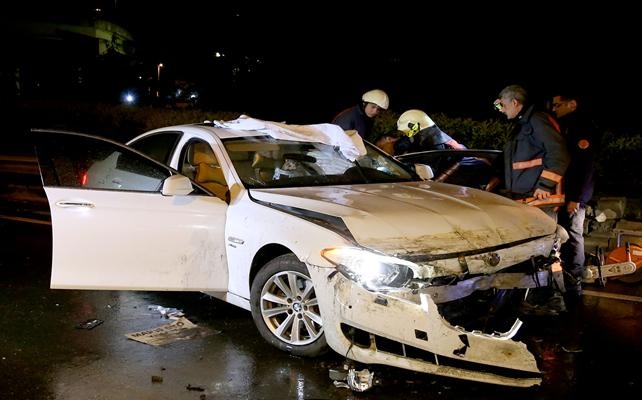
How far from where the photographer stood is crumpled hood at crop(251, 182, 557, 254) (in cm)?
433

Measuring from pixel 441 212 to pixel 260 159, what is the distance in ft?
5.48

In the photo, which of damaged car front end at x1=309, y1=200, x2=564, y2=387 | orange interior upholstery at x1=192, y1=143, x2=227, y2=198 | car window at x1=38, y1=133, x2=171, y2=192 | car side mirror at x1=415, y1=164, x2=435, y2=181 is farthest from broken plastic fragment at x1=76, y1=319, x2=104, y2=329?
car side mirror at x1=415, y1=164, x2=435, y2=181

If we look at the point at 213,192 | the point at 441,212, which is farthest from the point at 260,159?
the point at 441,212

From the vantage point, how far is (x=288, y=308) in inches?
189

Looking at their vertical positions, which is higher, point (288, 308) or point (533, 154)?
point (533, 154)

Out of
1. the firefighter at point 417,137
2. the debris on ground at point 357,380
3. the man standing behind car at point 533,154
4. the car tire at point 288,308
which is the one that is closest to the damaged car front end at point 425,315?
the debris on ground at point 357,380

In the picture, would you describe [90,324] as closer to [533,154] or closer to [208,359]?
[208,359]

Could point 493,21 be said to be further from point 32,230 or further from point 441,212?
point 441,212

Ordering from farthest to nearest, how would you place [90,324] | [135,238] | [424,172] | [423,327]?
[424,172] → [90,324] → [135,238] → [423,327]

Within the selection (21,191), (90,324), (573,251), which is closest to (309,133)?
(90,324)

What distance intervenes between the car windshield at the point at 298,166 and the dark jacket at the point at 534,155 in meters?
0.96

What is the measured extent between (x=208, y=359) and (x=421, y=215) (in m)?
1.76

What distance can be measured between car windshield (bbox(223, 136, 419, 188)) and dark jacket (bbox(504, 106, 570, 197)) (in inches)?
37.9

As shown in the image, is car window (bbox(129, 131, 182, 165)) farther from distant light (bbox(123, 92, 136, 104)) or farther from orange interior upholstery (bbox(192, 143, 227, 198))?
distant light (bbox(123, 92, 136, 104))
